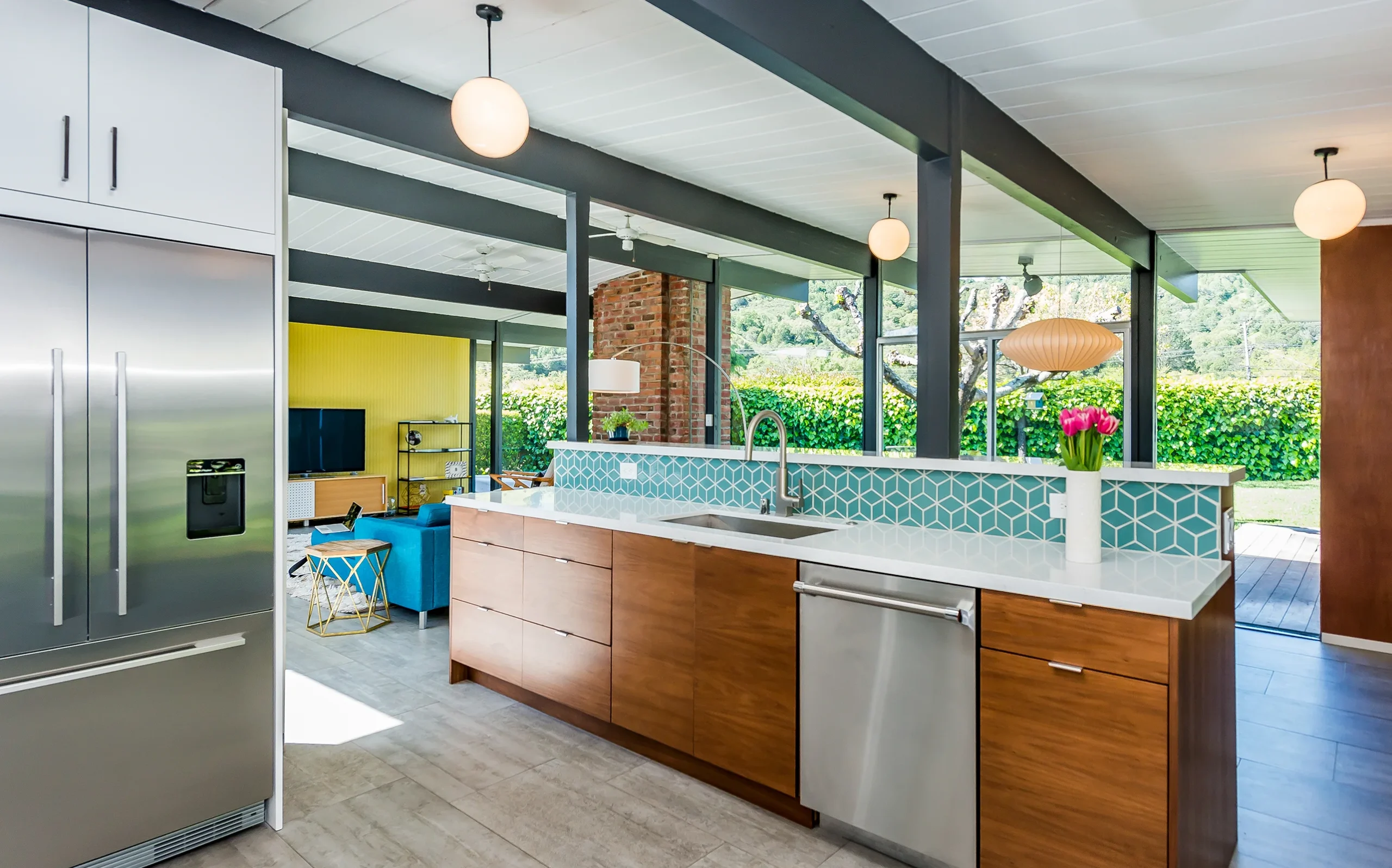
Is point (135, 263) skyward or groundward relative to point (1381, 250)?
groundward

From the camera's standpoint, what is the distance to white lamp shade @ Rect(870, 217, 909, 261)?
170 inches

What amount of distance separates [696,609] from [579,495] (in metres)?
1.29

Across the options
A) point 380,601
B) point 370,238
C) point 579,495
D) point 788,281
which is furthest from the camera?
point 788,281

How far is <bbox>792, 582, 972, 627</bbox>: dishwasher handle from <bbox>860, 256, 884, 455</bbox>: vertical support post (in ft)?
14.9

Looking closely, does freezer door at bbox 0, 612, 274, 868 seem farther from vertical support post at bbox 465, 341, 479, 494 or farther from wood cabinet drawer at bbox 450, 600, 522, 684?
vertical support post at bbox 465, 341, 479, 494

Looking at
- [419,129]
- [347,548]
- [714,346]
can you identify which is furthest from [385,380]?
[419,129]

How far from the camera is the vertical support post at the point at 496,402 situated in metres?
10.9

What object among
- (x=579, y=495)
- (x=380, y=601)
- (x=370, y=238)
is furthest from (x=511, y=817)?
(x=370, y=238)

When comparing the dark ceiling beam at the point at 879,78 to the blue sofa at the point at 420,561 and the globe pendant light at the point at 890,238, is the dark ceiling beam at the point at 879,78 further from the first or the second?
the blue sofa at the point at 420,561

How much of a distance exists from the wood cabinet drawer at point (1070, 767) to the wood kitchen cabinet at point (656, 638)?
3.27 ft

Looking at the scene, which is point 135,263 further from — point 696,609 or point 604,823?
point 604,823

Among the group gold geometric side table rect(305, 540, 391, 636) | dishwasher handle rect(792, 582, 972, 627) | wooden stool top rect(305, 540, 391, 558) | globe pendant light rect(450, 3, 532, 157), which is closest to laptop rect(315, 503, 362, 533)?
gold geometric side table rect(305, 540, 391, 636)

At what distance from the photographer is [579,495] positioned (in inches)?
144

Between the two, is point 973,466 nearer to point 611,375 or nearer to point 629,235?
point 611,375
